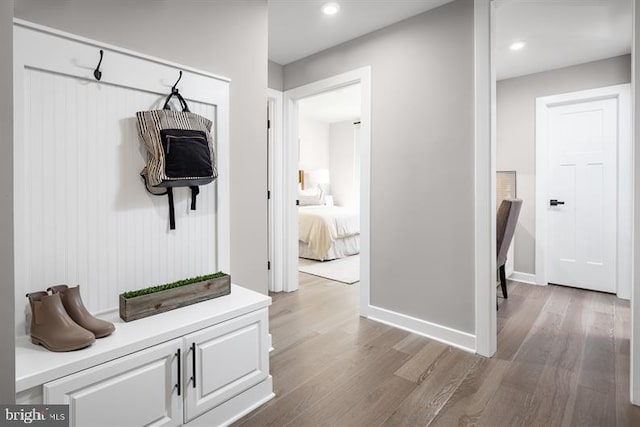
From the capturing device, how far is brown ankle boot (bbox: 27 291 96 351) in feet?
3.95

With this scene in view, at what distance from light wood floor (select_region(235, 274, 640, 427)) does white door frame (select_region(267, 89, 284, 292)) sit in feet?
2.00

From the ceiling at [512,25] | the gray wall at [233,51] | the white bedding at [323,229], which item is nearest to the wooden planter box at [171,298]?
the gray wall at [233,51]

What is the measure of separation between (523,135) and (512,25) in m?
1.58

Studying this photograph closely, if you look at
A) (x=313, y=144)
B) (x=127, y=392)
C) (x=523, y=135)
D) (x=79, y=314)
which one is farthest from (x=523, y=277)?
(x=313, y=144)

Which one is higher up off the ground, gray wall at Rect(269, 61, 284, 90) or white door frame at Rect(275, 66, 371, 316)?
gray wall at Rect(269, 61, 284, 90)

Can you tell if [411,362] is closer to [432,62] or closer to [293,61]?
[432,62]

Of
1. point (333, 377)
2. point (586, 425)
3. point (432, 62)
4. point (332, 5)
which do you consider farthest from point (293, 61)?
point (586, 425)

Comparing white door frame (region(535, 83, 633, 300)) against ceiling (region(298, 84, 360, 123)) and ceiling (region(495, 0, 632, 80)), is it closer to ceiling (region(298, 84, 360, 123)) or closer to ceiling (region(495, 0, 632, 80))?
ceiling (region(495, 0, 632, 80))

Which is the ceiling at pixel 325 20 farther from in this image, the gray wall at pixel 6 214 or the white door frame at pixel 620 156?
the white door frame at pixel 620 156

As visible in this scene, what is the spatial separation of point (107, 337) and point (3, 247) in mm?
728

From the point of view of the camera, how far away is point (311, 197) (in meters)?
6.82

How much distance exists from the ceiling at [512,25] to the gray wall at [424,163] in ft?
0.59

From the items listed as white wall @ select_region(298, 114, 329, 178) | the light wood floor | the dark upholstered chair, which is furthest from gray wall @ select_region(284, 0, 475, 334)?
white wall @ select_region(298, 114, 329, 178)

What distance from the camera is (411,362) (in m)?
2.19
